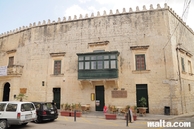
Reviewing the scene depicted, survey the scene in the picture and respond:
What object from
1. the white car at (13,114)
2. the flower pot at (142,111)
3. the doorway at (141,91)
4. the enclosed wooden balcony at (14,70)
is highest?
the enclosed wooden balcony at (14,70)

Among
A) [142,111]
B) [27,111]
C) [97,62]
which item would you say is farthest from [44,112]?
[142,111]

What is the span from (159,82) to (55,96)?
37.1ft

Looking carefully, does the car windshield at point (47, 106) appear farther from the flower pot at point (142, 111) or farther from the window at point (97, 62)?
the flower pot at point (142, 111)

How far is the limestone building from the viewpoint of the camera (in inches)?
604

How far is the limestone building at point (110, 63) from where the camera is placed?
15.4 metres

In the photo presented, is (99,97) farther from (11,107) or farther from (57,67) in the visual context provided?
(11,107)

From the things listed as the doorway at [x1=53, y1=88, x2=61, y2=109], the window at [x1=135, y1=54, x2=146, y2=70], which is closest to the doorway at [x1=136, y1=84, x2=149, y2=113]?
the window at [x1=135, y1=54, x2=146, y2=70]

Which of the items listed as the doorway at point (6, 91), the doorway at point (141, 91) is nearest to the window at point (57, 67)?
the doorway at point (6, 91)

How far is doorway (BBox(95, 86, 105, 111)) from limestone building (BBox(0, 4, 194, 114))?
0.10 m

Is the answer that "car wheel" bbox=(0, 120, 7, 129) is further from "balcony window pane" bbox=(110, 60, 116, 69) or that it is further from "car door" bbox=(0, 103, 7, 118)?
"balcony window pane" bbox=(110, 60, 116, 69)

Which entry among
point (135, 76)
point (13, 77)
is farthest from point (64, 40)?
point (135, 76)

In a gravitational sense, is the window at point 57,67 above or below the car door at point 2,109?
above

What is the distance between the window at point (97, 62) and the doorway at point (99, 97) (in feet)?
7.79

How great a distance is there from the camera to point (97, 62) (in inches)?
632
